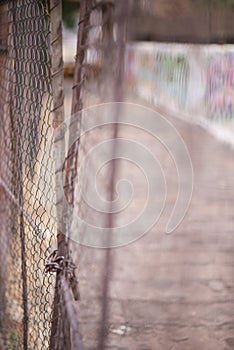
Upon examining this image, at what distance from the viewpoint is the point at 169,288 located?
4.02m

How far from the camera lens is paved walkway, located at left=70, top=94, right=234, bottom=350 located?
328 centimetres

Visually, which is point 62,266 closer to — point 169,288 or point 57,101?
point 57,101

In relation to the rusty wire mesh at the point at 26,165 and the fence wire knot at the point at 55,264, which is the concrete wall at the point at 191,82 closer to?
the rusty wire mesh at the point at 26,165

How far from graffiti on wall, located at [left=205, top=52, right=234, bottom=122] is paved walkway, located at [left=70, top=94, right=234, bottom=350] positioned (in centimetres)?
472

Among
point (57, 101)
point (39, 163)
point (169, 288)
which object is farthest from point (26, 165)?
point (169, 288)

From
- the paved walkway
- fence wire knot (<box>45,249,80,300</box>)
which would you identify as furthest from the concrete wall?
fence wire knot (<box>45,249,80,300</box>)

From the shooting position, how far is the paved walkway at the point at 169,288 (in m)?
3.28

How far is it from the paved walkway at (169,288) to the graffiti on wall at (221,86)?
4.72 meters

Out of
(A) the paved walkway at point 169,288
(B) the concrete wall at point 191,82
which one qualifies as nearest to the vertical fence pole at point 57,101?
(A) the paved walkway at point 169,288

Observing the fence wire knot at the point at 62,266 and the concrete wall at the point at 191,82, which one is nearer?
the fence wire knot at the point at 62,266

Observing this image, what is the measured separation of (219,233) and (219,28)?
13.1ft

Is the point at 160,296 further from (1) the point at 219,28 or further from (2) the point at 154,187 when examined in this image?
(2) the point at 154,187

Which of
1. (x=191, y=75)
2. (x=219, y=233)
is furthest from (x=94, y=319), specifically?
(x=191, y=75)

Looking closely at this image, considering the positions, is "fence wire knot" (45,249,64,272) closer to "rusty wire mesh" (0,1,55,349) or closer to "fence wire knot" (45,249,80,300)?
"fence wire knot" (45,249,80,300)
